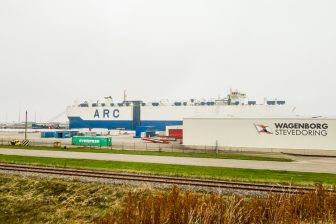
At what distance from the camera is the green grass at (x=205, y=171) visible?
2575 cm

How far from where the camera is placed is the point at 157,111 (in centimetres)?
10381

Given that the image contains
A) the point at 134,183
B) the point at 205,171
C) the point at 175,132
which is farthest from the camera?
the point at 175,132

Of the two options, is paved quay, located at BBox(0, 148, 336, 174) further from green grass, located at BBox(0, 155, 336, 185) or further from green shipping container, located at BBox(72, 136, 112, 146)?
green shipping container, located at BBox(72, 136, 112, 146)

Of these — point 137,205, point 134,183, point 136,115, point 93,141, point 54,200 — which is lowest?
point 54,200

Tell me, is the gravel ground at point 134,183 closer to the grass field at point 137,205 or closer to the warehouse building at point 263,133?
the grass field at point 137,205

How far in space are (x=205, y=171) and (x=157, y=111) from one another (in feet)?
246

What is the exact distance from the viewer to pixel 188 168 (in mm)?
30719

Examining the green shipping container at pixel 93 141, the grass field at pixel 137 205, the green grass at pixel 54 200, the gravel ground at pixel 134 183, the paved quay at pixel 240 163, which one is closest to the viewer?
the grass field at pixel 137 205

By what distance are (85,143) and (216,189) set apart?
41.7 m

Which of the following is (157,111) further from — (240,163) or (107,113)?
(240,163)

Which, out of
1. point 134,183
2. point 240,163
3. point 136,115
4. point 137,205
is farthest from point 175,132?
point 137,205

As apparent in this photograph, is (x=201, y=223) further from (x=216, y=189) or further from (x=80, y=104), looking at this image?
(x=80, y=104)

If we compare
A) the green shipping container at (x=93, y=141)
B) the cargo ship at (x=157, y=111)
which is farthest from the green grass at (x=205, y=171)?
the cargo ship at (x=157, y=111)

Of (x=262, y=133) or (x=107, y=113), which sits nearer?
(x=262, y=133)
